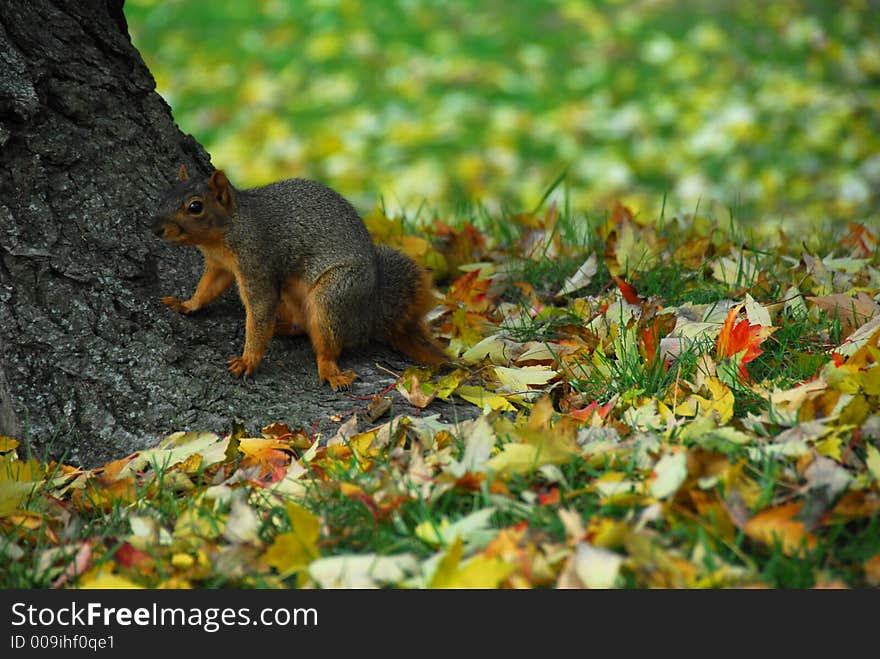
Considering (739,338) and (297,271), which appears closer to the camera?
(739,338)

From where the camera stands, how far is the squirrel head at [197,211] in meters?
2.96

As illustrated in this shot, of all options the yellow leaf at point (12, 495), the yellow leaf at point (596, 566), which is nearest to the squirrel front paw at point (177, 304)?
the yellow leaf at point (12, 495)

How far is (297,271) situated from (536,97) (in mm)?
4451

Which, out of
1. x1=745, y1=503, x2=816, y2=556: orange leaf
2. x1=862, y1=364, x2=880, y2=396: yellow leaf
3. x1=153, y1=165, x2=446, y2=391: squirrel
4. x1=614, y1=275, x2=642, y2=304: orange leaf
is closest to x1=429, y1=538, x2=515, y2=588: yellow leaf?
x1=745, y1=503, x2=816, y2=556: orange leaf

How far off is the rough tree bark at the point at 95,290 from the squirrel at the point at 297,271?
0.28 ft

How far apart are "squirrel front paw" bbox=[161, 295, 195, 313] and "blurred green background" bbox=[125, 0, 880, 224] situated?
281cm

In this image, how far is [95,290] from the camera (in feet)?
9.57

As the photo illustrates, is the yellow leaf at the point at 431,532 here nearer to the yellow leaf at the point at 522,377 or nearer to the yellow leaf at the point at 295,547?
the yellow leaf at the point at 295,547

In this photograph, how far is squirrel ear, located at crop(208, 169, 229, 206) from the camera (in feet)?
9.95

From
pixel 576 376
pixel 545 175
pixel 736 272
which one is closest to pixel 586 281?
pixel 736 272

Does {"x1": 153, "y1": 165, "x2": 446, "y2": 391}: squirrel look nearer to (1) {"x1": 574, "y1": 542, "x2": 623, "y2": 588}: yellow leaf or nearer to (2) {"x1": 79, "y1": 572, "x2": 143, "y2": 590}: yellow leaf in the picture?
(2) {"x1": 79, "y1": 572, "x2": 143, "y2": 590}: yellow leaf

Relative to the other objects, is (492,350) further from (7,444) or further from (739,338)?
(7,444)

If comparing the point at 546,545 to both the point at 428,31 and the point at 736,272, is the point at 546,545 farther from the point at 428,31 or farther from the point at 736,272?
the point at 428,31

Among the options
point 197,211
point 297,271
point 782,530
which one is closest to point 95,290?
point 197,211
